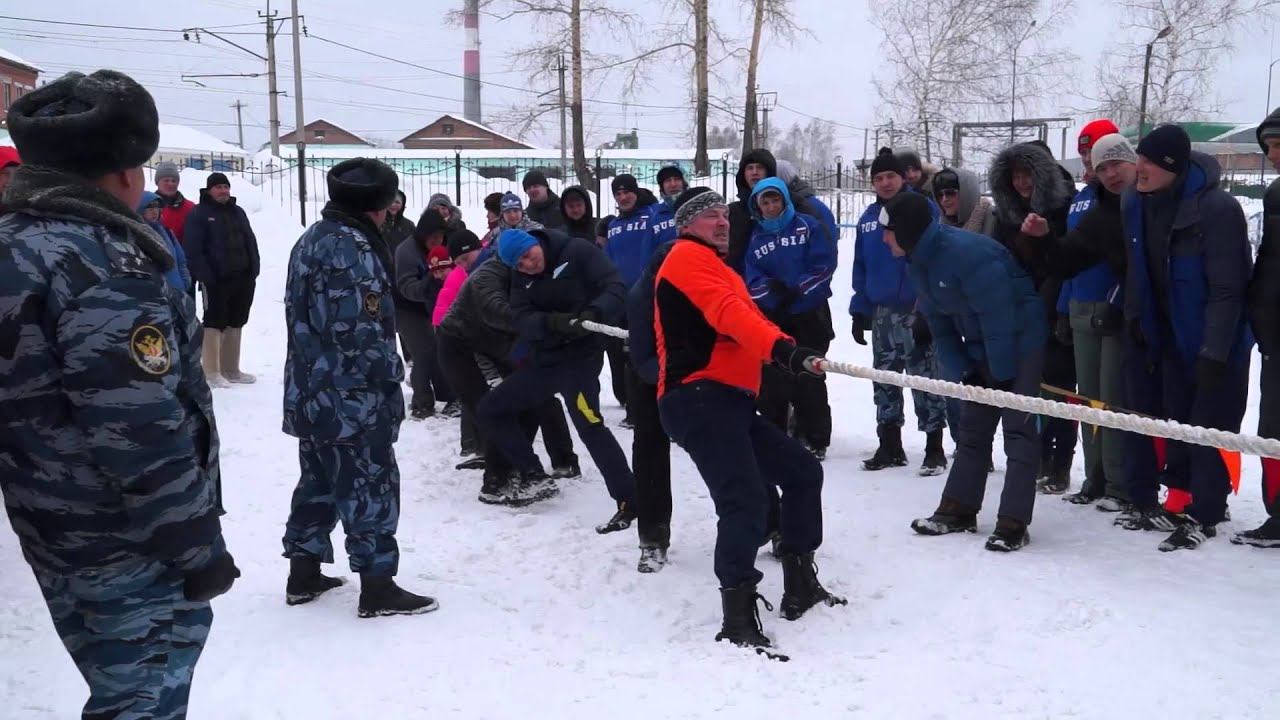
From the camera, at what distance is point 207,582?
2572mm

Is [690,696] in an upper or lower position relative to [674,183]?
lower

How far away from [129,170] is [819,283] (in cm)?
478

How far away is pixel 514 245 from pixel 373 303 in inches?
61.2

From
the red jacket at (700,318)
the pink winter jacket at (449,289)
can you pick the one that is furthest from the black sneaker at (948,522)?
the pink winter jacket at (449,289)

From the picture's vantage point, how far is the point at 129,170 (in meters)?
2.60

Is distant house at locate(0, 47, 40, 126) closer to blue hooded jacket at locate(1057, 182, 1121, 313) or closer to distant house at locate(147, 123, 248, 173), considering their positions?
distant house at locate(147, 123, 248, 173)

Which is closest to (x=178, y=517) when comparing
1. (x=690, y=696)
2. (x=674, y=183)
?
(x=690, y=696)

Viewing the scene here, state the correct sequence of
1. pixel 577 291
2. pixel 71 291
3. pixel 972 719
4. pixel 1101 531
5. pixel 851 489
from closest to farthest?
pixel 71 291, pixel 972 719, pixel 1101 531, pixel 577 291, pixel 851 489

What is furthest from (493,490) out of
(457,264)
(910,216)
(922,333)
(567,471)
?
(910,216)

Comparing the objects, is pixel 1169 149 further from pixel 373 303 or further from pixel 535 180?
pixel 535 180

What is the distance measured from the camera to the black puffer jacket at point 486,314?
6203mm

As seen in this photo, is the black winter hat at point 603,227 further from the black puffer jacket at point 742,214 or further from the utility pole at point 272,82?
the utility pole at point 272,82

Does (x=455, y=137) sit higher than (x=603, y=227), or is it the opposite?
(x=455, y=137)

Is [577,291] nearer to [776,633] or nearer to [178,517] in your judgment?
[776,633]
